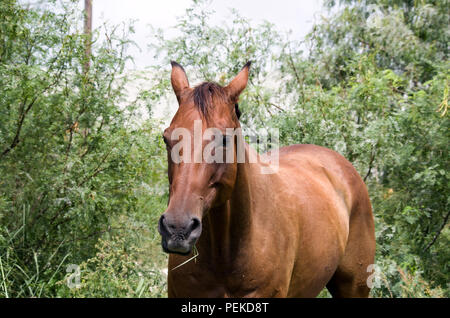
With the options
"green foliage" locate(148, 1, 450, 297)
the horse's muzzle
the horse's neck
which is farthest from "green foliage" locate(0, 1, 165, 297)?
the horse's muzzle

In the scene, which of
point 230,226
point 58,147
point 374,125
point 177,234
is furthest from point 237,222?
point 374,125

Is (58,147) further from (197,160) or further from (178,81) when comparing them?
(197,160)

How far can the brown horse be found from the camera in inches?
95.9

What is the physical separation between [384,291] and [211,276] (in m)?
3.81

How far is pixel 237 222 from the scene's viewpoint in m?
2.88

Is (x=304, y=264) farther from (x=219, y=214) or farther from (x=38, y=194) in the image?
(x=38, y=194)

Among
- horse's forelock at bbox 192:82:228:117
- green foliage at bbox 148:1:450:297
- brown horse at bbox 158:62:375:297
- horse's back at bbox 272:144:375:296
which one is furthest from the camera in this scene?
green foliage at bbox 148:1:450:297

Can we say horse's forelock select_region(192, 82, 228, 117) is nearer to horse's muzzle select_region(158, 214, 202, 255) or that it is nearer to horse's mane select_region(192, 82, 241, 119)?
horse's mane select_region(192, 82, 241, 119)

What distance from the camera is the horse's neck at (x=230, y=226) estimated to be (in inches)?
112

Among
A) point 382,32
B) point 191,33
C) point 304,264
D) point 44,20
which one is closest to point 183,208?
point 304,264

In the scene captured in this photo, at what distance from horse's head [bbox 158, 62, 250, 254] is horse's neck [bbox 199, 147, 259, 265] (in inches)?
7.2

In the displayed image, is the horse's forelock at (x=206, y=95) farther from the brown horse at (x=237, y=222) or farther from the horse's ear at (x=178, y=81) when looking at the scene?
the horse's ear at (x=178, y=81)

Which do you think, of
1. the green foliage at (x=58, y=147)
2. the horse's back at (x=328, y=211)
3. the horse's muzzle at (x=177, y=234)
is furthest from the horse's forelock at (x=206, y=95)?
the green foliage at (x=58, y=147)

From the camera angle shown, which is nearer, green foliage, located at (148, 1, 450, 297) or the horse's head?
the horse's head
